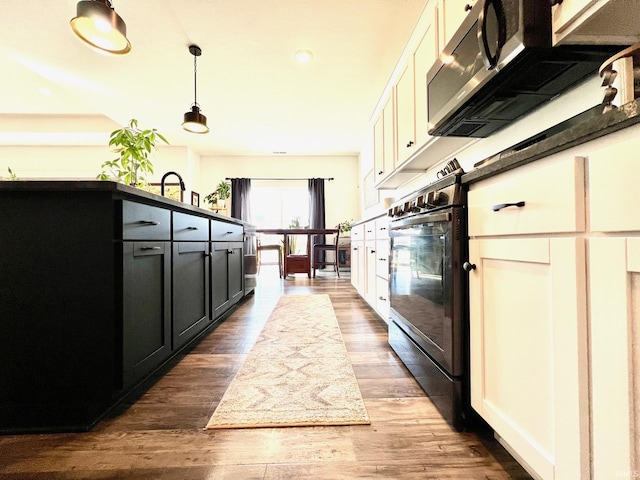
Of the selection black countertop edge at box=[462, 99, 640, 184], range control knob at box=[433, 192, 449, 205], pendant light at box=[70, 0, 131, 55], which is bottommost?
range control knob at box=[433, 192, 449, 205]

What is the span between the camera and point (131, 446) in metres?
0.90

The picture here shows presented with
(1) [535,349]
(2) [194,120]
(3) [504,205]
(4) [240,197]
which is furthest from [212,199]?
(1) [535,349]

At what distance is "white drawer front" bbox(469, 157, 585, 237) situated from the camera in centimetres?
56

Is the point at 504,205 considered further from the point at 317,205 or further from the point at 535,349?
the point at 317,205

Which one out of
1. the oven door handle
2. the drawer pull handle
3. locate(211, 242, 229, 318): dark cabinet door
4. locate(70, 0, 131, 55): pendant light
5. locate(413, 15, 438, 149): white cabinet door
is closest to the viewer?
the drawer pull handle

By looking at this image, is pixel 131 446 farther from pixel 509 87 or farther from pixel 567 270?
pixel 509 87

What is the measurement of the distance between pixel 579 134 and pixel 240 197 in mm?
6096

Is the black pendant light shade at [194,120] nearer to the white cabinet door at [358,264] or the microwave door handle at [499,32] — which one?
the white cabinet door at [358,264]

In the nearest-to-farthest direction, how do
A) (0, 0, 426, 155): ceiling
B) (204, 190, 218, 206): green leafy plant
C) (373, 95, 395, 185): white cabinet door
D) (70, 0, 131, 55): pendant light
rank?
1. (70, 0, 131, 55): pendant light
2. (0, 0, 426, 155): ceiling
3. (373, 95, 395, 185): white cabinet door
4. (204, 190, 218, 206): green leafy plant

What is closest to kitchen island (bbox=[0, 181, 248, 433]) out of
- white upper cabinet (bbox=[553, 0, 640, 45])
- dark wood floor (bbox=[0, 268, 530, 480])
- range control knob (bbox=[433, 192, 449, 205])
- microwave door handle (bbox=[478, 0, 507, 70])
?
dark wood floor (bbox=[0, 268, 530, 480])

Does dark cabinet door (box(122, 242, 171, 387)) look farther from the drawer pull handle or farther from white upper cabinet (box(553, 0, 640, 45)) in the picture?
white upper cabinet (box(553, 0, 640, 45))

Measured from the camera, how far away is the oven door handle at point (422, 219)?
100 centimetres

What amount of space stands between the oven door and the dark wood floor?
236 millimetres

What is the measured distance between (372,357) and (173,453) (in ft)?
3.38
